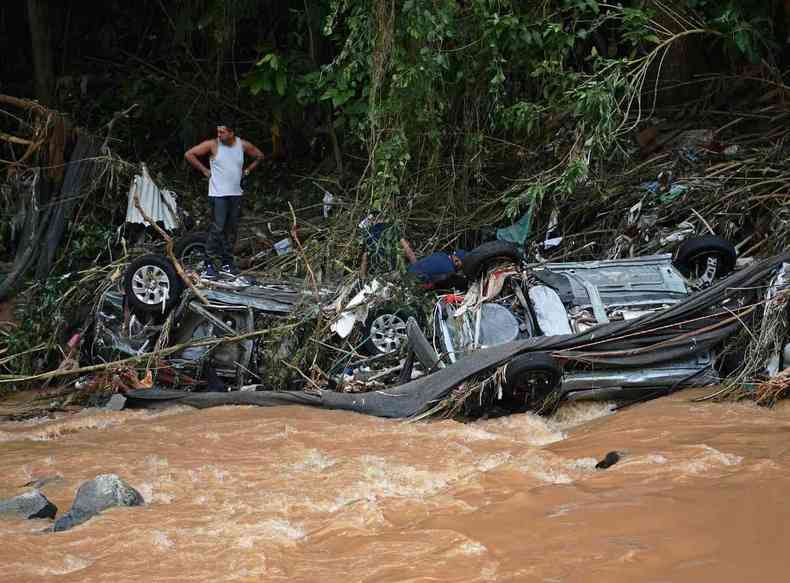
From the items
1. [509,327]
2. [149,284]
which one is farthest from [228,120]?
[509,327]

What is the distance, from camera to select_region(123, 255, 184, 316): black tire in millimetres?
10461

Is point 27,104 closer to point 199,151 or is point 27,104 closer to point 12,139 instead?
point 12,139

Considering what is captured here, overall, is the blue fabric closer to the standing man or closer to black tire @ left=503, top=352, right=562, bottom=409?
black tire @ left=503, top=352, right=562, bottom=409

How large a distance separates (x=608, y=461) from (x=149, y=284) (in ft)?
19.2

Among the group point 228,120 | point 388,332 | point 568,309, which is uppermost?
point 228,120

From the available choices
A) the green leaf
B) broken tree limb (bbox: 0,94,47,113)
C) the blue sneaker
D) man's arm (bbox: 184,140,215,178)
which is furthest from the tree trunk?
the blue sneaker

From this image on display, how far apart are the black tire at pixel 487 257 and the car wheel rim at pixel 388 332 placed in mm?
903

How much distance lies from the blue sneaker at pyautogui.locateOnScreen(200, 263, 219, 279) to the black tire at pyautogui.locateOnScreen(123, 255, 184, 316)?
1.32 feet

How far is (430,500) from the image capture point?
5.99 meters

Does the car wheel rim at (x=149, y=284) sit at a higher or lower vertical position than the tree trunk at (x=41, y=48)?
lower

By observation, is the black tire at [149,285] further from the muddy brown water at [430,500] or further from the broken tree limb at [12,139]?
the broken tree limb at [12,139]

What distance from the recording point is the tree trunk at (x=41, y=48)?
51.6ft

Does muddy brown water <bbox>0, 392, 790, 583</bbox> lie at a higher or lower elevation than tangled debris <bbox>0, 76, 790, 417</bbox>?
lower

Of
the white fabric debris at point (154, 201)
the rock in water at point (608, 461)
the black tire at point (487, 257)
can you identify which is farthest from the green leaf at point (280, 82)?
the rock in water at point (608, 461)
